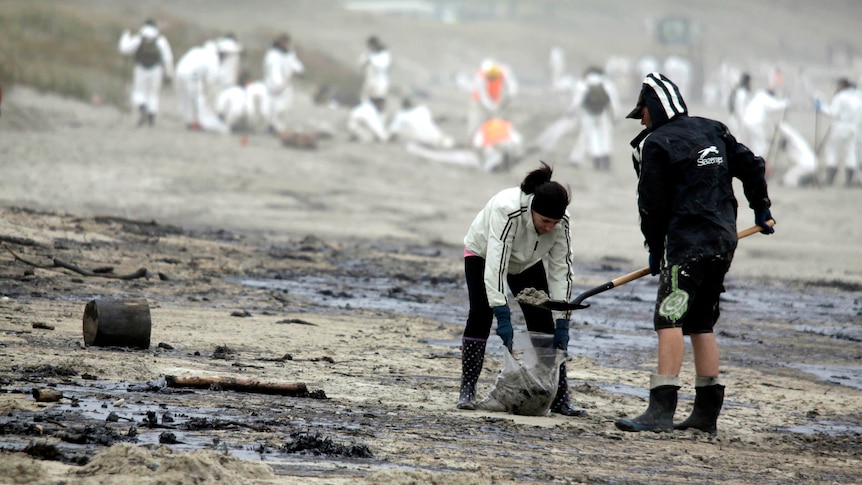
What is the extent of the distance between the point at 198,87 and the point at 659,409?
20.5 metres

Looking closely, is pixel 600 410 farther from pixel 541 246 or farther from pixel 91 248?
pixel 91 248

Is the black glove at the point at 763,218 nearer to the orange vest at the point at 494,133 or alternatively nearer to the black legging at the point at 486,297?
the black legging at the point at 486,297

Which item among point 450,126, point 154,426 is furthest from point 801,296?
point 450,126

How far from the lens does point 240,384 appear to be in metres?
5.92

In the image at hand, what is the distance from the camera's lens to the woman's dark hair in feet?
19.3

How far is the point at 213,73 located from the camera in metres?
25.7

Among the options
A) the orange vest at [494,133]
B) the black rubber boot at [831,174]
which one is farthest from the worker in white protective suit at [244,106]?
the black rubber boot at [831,174]

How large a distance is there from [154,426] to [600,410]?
103 inches

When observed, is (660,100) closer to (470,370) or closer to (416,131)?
(470,370)

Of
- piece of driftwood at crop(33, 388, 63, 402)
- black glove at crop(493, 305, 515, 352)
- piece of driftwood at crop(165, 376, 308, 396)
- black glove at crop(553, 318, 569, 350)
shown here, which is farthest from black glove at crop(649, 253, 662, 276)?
piece of driftwood at crop(33, 388, 63, 402)

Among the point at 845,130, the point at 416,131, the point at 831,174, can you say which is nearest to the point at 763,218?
the point at 416,131

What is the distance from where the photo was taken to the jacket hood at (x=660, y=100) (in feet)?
20.1

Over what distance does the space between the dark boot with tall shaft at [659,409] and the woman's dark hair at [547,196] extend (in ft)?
3.13

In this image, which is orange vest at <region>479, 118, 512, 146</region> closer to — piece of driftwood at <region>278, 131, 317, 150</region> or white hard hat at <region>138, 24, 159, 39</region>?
piece of driftwood at <region>278, 131, 317, 150</region>
